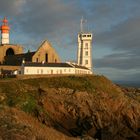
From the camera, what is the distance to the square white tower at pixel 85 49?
64.5 m

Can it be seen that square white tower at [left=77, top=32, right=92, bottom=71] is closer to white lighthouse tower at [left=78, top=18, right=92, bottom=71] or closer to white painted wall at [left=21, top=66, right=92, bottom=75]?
white lighthouse tower at [left=78, top=18, right=92, bottom=71]

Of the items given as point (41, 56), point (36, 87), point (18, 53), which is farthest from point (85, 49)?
point (36, 87)

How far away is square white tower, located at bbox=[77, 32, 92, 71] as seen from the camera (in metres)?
64.5

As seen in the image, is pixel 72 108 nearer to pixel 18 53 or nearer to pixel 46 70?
pixel 46 70

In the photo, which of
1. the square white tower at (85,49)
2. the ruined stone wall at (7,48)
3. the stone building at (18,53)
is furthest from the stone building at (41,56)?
the square white tower at (85,49)

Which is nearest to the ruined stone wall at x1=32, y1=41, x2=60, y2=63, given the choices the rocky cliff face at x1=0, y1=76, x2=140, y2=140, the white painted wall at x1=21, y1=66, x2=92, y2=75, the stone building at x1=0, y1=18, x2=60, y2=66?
the stone building at x1=0, y1=18, x2=60, y2=66

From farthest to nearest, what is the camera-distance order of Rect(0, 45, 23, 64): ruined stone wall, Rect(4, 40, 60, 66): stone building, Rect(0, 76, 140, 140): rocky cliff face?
Rect(0, 45, 23, 64): ruined stone wall < Rect(4, 40, 60, 66): stone building < Rect(0, 76, 140, 140): rocky cliff face

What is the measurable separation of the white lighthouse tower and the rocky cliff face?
16519 millimetres

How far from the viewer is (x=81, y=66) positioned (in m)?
61.7

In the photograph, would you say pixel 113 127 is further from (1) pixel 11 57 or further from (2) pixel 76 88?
(1) pixel 11 57

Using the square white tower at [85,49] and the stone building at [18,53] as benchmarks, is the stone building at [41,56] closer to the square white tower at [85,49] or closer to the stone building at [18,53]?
the stone building at [18,53]

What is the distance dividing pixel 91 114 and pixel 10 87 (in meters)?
8.39

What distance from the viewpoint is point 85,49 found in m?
65.1

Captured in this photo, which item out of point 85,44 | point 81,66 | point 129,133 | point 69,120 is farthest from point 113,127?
point 85,44
